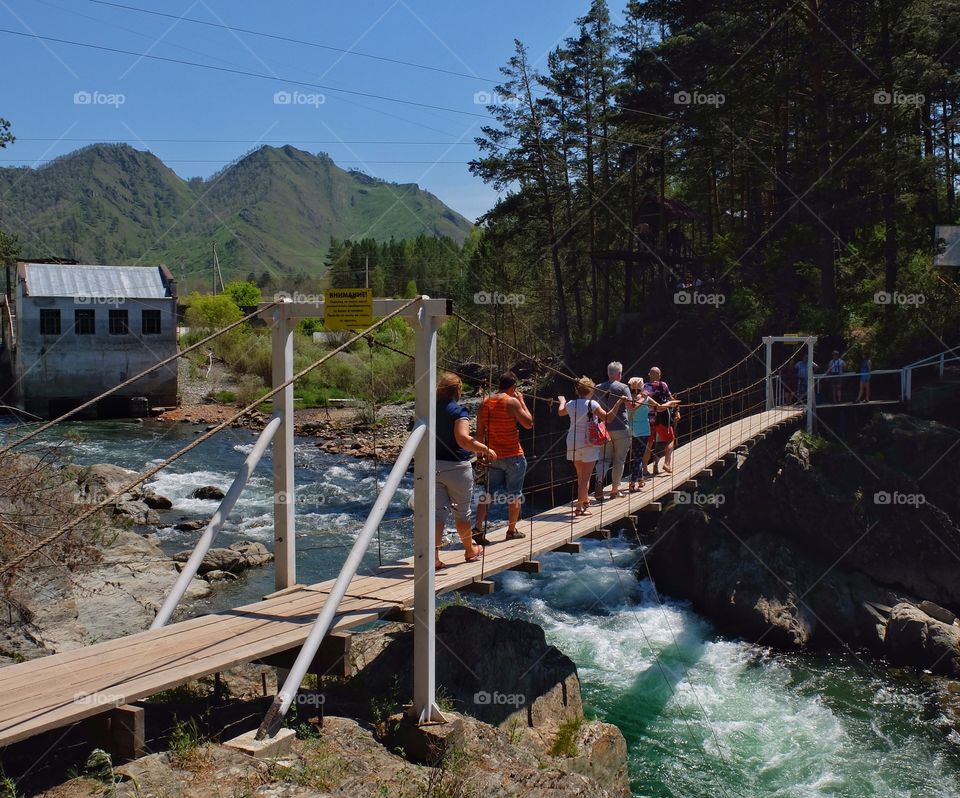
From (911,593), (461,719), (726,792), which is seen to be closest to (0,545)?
(461,719)

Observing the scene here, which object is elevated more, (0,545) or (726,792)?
(0,545)

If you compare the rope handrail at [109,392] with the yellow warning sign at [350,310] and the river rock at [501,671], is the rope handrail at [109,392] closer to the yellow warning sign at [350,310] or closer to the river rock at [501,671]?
the yellow warning sign at [350,310]

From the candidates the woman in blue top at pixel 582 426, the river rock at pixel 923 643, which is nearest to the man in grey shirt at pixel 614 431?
the woman in blue top at pixel 582 426

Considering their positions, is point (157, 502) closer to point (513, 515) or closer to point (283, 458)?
point (513, 515)

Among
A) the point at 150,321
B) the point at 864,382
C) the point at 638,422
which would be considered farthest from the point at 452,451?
the point at 150,321

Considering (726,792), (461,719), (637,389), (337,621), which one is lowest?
(726,792)

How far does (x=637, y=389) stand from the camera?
904cm

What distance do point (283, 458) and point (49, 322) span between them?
26304 millimetres

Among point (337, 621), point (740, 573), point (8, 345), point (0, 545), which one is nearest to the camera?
point (337, 621)

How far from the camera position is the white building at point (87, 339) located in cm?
2852

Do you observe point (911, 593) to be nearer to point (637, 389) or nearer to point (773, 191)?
point (637, 389)

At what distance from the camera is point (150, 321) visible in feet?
97.5

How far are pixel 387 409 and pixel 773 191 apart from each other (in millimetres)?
12707

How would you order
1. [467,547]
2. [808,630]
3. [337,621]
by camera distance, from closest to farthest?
[337,621] → [467,547] → [808,630]
